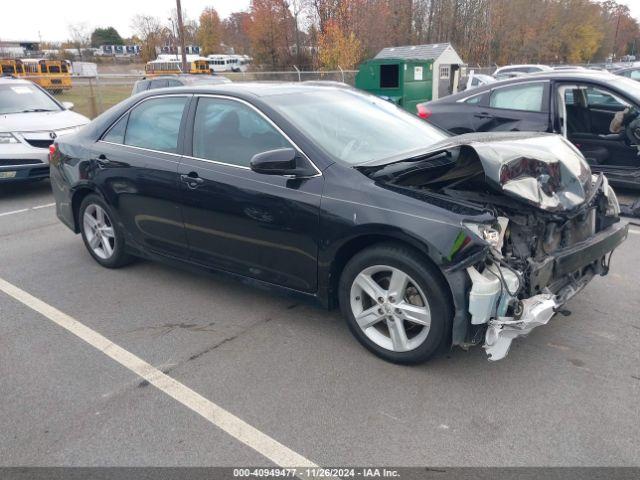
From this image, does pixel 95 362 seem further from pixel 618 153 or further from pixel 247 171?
pixel 618 153

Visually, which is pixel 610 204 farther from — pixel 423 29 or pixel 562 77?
pixel 423 29

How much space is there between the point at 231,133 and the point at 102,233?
6.32 feet

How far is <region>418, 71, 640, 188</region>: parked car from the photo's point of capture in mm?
6719

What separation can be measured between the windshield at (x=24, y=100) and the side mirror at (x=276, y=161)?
7450 millimetres

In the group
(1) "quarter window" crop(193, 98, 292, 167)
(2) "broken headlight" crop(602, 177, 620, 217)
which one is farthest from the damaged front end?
(1) "quarter window" crop(193, 98, 292, 167)

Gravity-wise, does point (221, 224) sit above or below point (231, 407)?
above

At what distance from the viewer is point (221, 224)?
4.03m

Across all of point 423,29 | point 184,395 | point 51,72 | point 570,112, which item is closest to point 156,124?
point 184,395

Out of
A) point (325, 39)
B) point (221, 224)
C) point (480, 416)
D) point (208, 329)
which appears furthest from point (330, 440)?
point (325, 39)

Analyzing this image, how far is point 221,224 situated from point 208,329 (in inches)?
30.1

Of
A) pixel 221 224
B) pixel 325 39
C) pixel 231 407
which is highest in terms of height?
pixel 325 39

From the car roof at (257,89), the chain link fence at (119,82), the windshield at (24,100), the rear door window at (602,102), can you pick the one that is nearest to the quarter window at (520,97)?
the rear door window at (602,102)

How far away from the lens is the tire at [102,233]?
501 cm

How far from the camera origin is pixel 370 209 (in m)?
3.27
